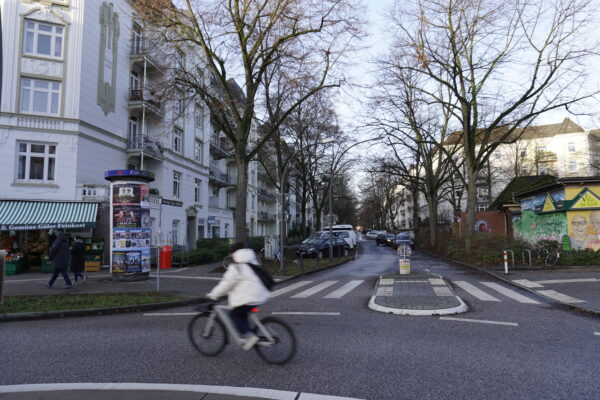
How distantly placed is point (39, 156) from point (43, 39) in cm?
601

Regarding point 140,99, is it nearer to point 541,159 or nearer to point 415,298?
point 415,298

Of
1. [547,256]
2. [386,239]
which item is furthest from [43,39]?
[386,239]

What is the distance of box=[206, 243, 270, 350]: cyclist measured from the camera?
5.04 meters

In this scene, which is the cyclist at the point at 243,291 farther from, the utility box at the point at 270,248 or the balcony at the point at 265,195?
the balcony at the point at 265,195

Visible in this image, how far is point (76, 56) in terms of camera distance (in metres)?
21.1

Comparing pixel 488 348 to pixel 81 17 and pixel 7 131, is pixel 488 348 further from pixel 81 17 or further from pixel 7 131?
pixel 81 17

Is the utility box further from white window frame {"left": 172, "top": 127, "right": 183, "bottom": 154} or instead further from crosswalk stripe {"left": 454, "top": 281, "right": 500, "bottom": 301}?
white window frame {"left": 172, "top": 127, "right": 183, "bottom": 154}

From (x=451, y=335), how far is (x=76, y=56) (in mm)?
22189

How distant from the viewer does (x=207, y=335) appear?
544cm

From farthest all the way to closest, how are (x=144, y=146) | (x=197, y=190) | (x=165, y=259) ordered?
1. (x=197, y=190)
2. (x=144, y=146)
3. (x=165, y=259)

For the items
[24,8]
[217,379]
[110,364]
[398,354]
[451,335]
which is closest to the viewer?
[217,379]

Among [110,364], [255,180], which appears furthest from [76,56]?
[255,180]

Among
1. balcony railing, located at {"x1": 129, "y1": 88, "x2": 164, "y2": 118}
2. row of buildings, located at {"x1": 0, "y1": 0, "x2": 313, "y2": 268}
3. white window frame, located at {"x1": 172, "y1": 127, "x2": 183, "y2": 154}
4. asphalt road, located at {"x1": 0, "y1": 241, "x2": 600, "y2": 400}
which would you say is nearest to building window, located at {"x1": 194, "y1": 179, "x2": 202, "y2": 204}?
white window frame, located at {"x1": 172, "y1": 127, "x2": 183, "y2": 154}

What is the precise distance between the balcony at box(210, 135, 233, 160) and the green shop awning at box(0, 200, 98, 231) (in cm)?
1837
